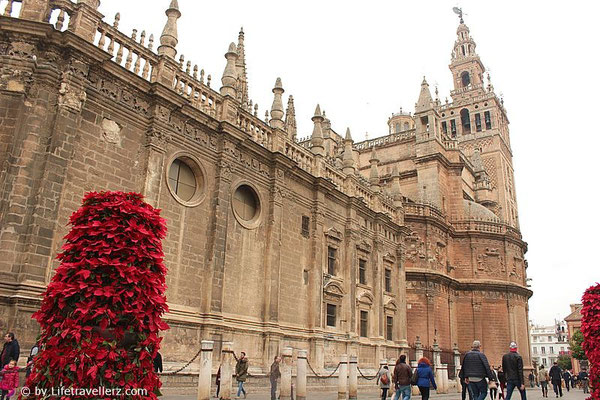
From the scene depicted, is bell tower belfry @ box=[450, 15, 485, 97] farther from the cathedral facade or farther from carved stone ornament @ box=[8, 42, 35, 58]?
carved stone ornament @ box=[8, 42, 35, 58]

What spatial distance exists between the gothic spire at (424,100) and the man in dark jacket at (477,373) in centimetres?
3162

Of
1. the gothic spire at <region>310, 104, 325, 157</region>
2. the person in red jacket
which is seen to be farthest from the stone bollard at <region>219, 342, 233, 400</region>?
the gothic spire at <region>310, 104, 325, 157</region>

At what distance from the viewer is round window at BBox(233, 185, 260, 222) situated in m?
18.0

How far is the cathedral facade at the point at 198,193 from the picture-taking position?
39.3ft

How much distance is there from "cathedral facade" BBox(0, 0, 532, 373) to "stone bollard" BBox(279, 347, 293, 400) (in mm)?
2684

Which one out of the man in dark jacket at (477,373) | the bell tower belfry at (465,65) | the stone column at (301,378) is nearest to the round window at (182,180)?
the stone column at (301,378)

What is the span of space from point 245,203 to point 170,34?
6.33 m

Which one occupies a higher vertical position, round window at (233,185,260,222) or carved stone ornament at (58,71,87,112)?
carved stone ornament at (58,71,87,112)

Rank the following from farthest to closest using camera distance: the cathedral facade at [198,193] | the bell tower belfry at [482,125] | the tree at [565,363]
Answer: the tree at [565,363] → the bell tower belfry at [482,125] → the cathedral facade at [198,193]

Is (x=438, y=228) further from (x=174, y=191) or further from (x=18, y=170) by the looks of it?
(x=18, y=170)

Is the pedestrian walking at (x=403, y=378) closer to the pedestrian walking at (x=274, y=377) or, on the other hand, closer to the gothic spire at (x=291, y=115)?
the pedestrian walking at (x=274, y=377)

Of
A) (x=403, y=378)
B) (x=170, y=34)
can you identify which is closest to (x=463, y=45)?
(x=170, y=34)

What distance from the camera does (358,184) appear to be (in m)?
25.1

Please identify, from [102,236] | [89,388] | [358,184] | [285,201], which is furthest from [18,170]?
[358,184]
